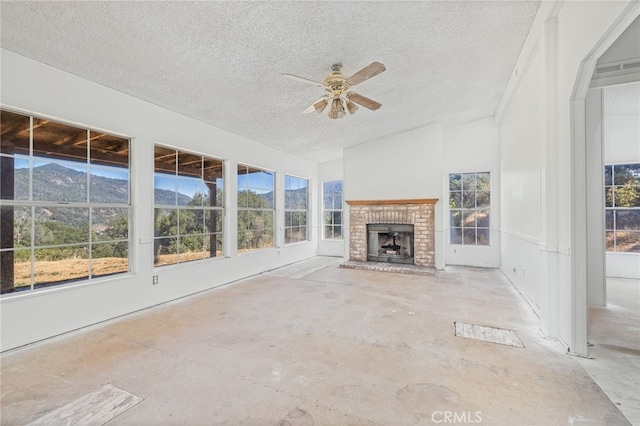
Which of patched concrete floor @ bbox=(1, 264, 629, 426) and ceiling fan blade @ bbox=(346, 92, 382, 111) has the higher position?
ceiling fan blade @ bbox=(346, 92, 382, 111)

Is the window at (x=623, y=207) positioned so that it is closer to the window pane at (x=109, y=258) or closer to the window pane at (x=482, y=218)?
the window pane at (x=482, y=218)

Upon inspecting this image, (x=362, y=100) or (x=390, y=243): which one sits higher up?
(x=362, y=100)

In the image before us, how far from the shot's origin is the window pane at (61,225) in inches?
117

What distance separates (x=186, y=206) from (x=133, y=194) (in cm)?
88

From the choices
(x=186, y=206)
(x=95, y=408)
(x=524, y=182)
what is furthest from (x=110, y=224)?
(x=524, y=182)

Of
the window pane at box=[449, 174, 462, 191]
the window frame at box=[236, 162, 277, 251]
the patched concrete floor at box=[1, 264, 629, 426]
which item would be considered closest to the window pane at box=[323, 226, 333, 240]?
the window frame at box=[236, 162, 277, 251]

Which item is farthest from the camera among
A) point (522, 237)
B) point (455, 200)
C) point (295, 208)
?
point (295, 208)

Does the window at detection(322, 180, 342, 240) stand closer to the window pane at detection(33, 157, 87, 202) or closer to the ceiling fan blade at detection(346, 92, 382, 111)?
the ceiling fan blade at detection(346, 92, 382, 111)

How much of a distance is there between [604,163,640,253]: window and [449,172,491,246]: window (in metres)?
2.06

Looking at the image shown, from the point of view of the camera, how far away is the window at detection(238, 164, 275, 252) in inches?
225

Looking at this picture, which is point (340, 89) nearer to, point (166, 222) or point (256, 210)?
point (166, 222)

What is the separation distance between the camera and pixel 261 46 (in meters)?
2.90

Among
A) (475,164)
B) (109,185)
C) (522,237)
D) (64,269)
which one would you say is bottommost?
(64,269)

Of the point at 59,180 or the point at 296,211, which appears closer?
the point at 59,180
